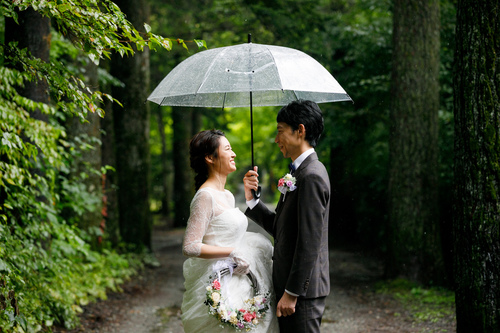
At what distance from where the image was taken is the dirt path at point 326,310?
684 cm

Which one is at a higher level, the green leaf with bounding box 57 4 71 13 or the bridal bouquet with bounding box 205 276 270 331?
the green leaf with bounding box 57 4 71 13

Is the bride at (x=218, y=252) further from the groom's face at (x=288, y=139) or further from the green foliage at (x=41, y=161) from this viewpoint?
the green foliage at (x=41, y=161)

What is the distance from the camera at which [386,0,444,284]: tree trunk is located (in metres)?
8.65

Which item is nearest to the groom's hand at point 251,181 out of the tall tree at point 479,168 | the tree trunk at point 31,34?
the tall tree at point 479,168

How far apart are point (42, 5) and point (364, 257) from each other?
10.3m

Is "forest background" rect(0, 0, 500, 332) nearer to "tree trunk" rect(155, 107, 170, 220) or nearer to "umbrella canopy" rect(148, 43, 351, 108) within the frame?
"umbrella canopy" rect(148, 43, 351, 108)

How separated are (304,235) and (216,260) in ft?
2.57

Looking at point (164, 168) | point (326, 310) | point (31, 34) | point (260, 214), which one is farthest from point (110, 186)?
point (164, 168)

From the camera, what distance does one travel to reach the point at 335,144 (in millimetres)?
12039


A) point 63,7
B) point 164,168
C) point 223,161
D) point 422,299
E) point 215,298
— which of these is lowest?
point 422,299

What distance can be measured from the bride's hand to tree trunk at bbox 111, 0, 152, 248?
8.66 m

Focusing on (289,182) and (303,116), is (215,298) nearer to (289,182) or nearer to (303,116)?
(289,182)

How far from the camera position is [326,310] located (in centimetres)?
804

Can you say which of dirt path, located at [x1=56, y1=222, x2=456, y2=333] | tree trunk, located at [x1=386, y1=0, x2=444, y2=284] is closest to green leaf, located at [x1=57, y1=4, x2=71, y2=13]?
dirt path, located at [x1=56, y1=222, x2=456, y2=333]
